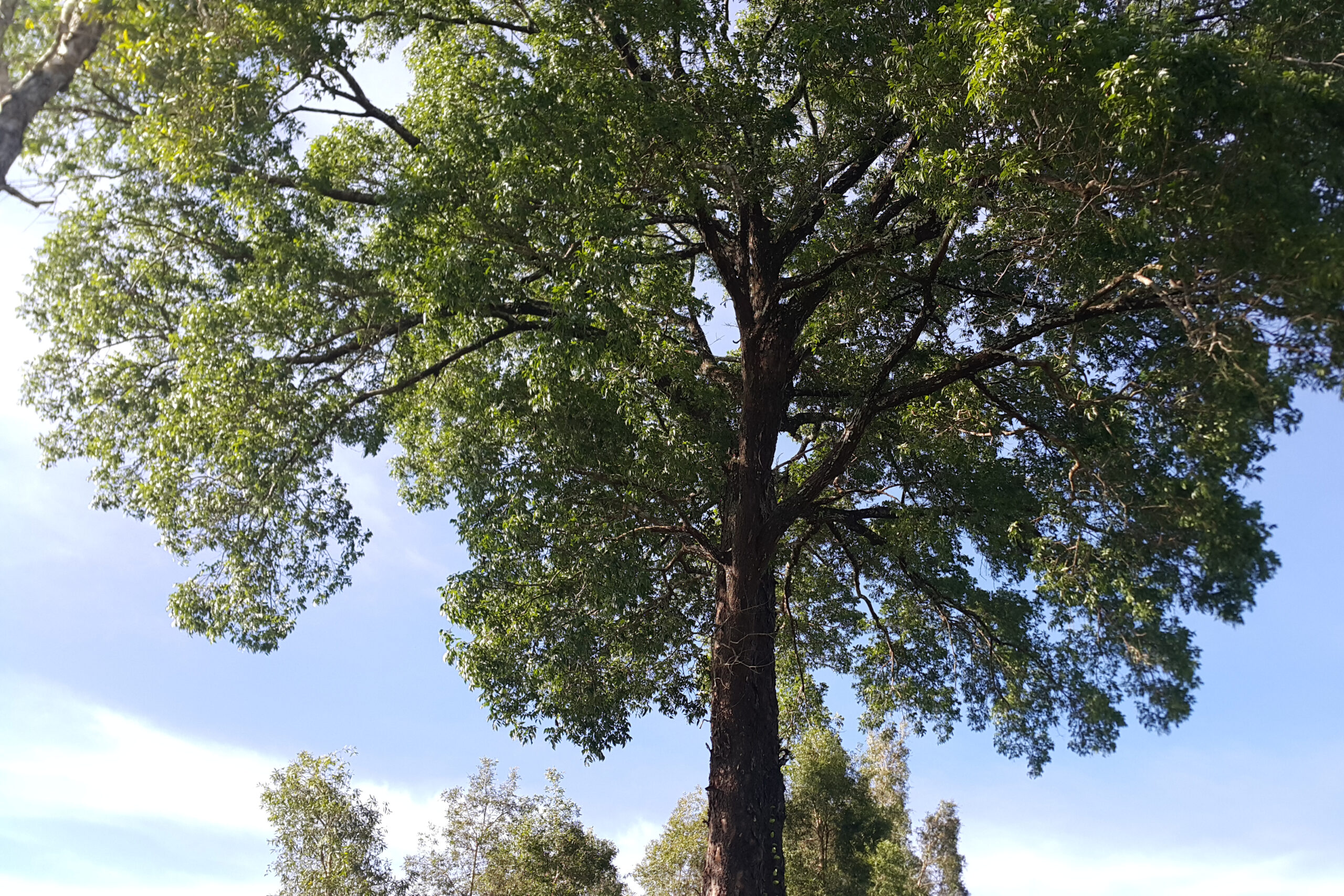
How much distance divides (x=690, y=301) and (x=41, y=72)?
8478 mm

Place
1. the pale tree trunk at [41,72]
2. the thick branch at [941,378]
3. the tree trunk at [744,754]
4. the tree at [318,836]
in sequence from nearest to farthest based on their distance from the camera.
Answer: the pale tree trunk at [41,72], the thick branch at [941,378], the tree trunk at [744,754], the tree at [318,836]

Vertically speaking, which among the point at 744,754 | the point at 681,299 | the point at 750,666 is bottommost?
the point at 744,754

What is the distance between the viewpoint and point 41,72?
7824mm

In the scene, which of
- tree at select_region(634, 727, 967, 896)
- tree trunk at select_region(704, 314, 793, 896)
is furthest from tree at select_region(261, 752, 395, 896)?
tree trunk at select_region(704, 314, 793, 896)

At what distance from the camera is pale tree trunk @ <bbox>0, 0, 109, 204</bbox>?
757 centimetres

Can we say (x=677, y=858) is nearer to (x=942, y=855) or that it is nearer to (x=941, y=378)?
(x=942, y=855)

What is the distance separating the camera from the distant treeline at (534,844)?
22.7m

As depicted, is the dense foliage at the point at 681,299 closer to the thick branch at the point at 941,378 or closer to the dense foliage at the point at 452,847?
the thick branch at the point at 941,378

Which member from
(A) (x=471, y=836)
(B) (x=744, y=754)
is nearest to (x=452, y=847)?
(A) (x=471, y=836)

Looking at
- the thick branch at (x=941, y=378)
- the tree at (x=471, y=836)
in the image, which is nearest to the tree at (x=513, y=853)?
the tree at (x=471, y=836)

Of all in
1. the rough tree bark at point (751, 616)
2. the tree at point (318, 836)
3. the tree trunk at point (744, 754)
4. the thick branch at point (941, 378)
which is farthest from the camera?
the tree at point (318, 836)

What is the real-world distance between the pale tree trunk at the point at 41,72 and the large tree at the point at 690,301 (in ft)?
0.20

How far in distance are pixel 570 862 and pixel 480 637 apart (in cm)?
1349

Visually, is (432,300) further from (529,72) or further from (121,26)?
(121,26)
